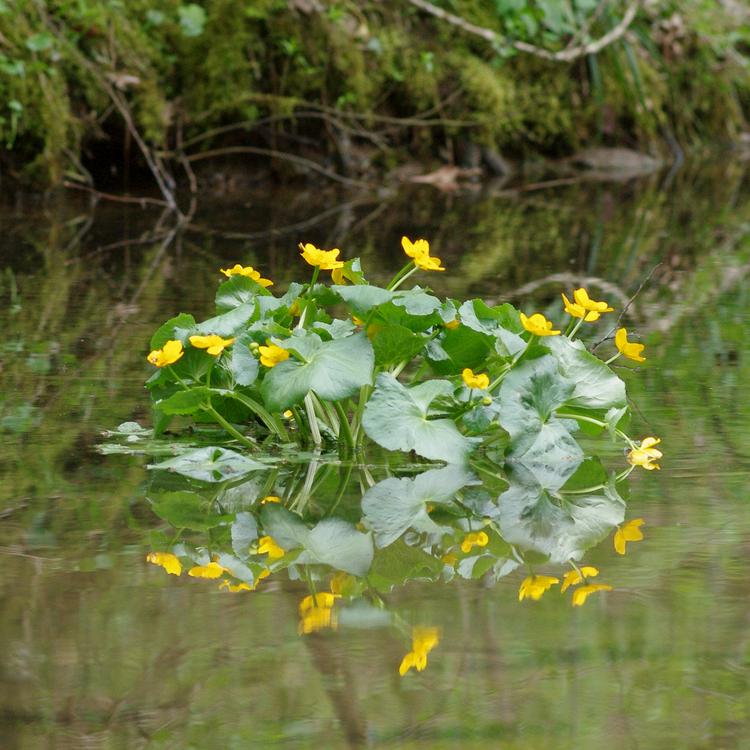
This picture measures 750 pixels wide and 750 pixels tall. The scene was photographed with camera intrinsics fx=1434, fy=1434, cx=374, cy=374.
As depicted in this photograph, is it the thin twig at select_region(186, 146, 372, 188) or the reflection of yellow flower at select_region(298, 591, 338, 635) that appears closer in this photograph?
the reflection of yellow flower at select_region(298, 591, 338, 635)

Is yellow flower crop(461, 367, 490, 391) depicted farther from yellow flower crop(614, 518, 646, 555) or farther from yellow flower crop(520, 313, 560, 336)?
yellow flower crop(614, 518, 646, 555)

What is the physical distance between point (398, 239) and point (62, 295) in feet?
4.90

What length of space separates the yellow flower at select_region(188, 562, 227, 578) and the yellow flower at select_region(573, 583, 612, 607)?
0.36m

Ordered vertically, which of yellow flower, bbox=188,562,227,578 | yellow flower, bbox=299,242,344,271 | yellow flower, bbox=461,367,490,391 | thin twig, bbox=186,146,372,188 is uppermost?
yellow flower, bbox=299,242,344,271

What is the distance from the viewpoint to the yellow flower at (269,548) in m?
1.55

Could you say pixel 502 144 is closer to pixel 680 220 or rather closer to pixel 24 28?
pixel 680 220

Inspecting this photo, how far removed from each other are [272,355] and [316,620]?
2.09 feet

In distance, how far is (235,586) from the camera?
4.70ft

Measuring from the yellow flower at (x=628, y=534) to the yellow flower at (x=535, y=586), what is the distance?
0.42 ft

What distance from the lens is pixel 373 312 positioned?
198cm

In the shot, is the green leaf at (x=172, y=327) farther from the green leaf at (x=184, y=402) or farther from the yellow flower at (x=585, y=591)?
the yellow flower at (x=585, y=591)

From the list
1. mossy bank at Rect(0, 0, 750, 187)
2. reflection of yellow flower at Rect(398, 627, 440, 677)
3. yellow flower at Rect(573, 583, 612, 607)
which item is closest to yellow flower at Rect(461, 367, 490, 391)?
yellow flower at Rect(573, 583, 612, 607)

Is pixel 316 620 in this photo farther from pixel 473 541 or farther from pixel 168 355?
pixel 168 355

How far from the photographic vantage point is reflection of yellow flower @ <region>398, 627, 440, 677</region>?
121 centimetres
